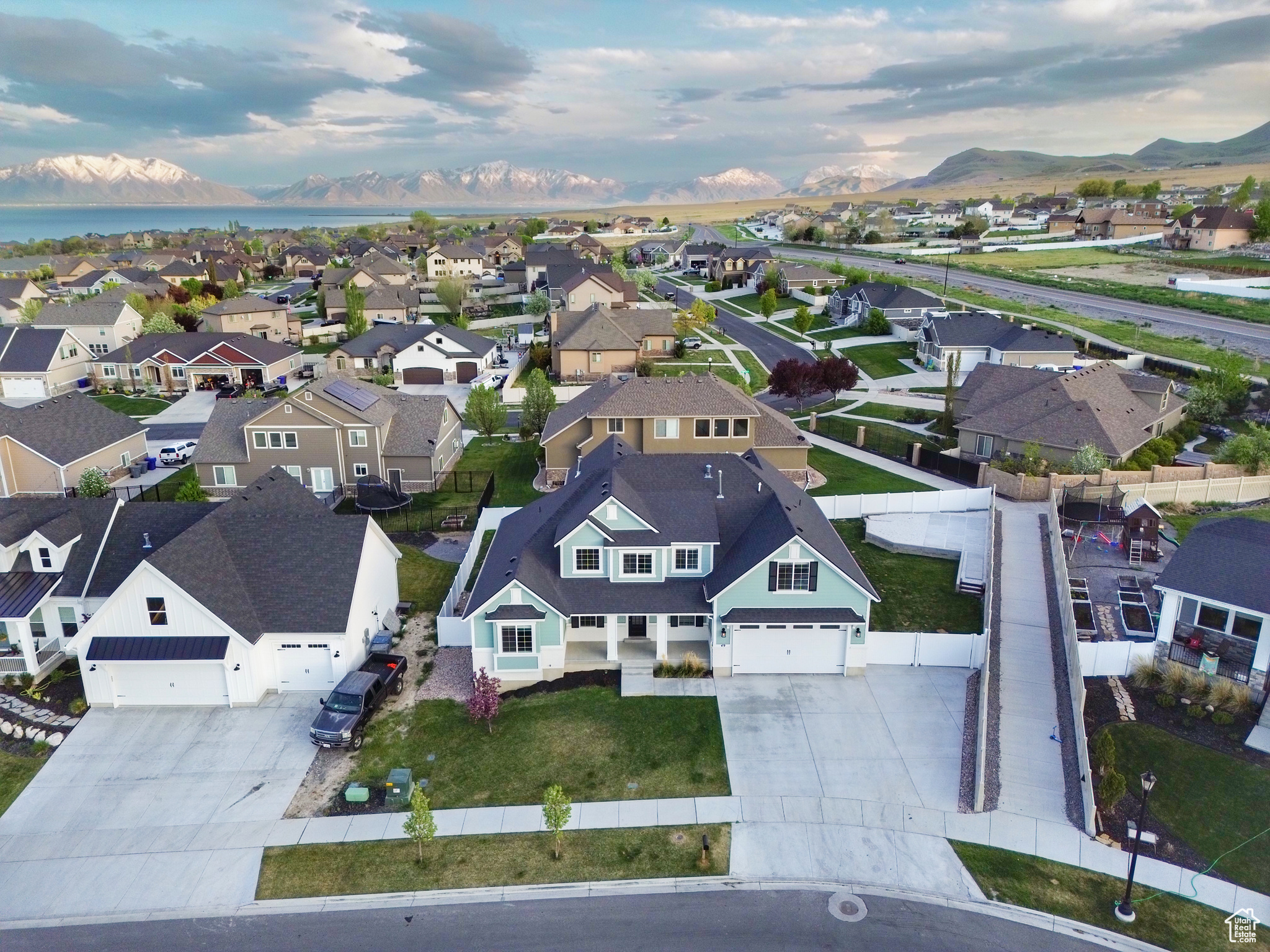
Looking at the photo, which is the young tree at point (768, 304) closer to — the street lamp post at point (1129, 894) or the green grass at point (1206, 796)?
the green grass at point (1206, 796)

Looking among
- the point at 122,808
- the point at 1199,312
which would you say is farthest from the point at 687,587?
the point at 1199,312

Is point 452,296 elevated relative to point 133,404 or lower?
elevated

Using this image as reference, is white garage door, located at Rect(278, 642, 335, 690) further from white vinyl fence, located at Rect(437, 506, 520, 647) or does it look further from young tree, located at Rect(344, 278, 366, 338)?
young tree, located at Rect(344, 278, 366, 338)

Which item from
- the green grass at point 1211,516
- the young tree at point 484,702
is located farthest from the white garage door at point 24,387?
the green grass at point 1211,516

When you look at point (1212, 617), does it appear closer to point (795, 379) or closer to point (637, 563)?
point (637, 563)

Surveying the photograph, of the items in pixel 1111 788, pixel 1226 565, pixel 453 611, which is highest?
pixel 1226 565

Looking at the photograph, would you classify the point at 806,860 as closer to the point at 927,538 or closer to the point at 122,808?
the point at 122,808

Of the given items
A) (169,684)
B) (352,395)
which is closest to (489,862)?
(169,684)
